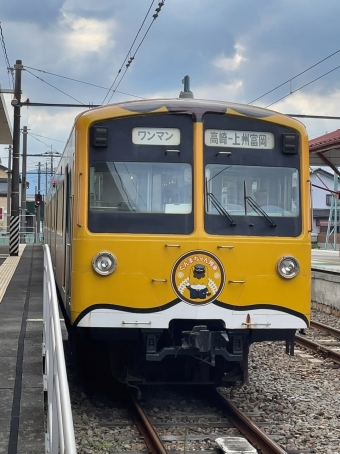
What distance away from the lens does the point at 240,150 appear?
627cm

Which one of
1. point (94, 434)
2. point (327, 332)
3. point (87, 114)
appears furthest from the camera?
point (327, 332)

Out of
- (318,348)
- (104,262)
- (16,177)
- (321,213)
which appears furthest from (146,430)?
(321,213)

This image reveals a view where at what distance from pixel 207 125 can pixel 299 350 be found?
16.9 feet

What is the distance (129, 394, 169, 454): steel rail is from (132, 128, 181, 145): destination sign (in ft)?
8.44

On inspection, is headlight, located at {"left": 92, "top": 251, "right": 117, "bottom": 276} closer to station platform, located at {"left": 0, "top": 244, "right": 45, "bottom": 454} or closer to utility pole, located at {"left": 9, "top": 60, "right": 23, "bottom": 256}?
station platform, located at {"left": 0, "top": 244, "right": 45, "bottom": 454}

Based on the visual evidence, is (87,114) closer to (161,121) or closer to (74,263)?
(161,121)

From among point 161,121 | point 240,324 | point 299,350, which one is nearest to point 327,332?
point 299,350

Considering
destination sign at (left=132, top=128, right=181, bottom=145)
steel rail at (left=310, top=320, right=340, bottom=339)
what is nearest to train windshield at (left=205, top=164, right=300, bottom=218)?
destination sign at (left=132, top=128, right=181, bottom=145)

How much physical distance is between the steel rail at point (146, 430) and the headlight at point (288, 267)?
185 cm

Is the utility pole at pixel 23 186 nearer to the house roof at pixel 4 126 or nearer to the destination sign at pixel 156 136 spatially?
the house roof at pixel 4 126

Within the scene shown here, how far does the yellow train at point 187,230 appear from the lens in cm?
591

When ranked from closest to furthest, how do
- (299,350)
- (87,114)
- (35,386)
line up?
(35,386), (87,114), (299,350)

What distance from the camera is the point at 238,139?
6289 mm

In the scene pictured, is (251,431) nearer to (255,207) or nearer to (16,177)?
(255,207)
